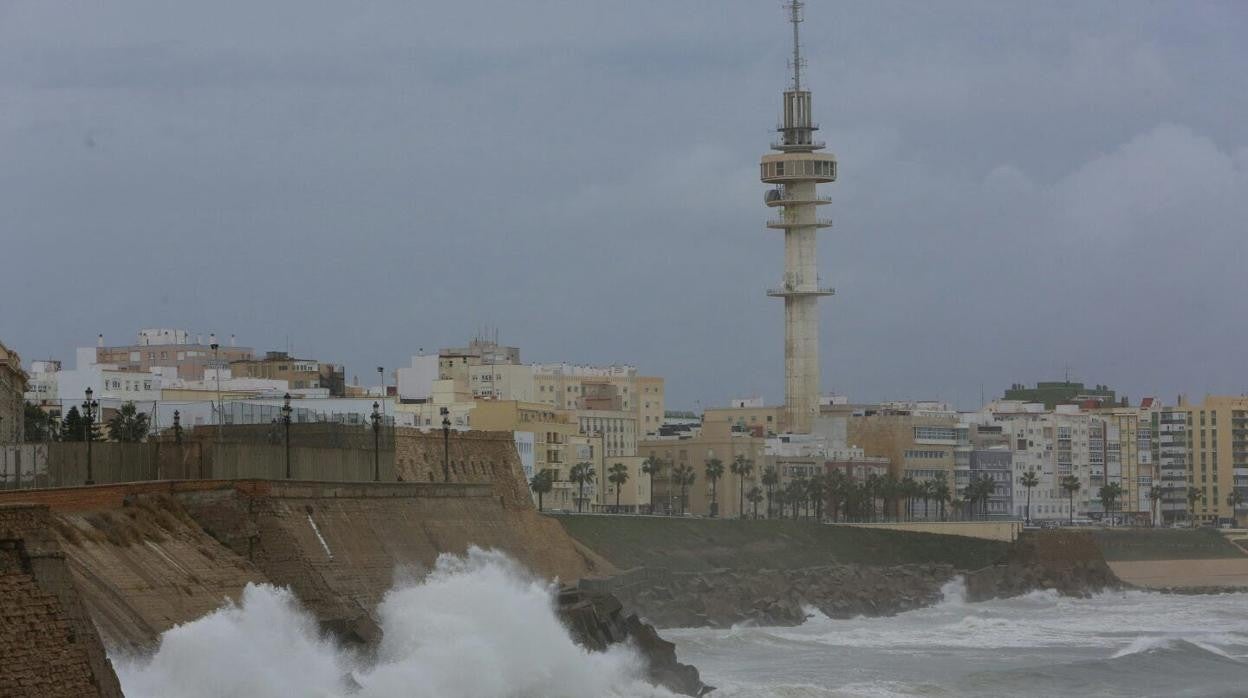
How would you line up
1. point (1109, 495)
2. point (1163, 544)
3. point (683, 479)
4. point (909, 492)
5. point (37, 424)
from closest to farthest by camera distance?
point (37, 424) → point (1163, 544) → point (683, 479) → point (909, 492) → point (1109, 495)

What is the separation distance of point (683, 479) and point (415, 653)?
6843 cm

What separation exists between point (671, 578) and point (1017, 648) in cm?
1014

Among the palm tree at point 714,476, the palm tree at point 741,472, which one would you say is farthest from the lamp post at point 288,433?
the palm tree at point 741,472

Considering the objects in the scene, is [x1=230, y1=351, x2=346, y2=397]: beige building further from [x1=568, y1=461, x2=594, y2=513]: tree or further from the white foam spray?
the white foam spray

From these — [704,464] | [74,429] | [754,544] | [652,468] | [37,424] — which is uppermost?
[37,424]

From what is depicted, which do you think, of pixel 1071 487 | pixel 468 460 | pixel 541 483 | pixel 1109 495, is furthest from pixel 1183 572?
pixel 468 460

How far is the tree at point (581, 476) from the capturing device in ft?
289

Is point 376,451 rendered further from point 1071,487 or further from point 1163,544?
point 1071,487

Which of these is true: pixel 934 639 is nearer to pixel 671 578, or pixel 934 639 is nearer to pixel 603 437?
pixel 671 578

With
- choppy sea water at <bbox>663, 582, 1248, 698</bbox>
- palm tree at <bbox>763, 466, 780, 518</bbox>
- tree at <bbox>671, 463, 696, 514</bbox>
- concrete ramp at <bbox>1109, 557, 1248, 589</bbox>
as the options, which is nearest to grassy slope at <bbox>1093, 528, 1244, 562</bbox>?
concrete ramp at <bbox>1109, 557, 1248, 589</bbox>

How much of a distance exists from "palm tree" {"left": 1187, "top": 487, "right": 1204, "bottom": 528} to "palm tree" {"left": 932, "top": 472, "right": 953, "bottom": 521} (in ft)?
50.2

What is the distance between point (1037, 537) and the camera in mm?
91375

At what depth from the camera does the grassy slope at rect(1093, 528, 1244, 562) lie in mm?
97188

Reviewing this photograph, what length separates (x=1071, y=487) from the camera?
12012 cm
